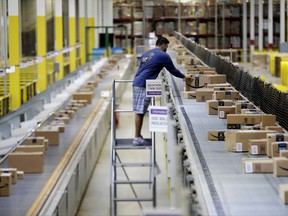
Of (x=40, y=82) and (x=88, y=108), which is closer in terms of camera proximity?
(x=88, y=108)

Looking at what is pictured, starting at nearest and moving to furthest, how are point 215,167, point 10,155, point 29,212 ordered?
point 215,167 < point 29,212 < point 10,155

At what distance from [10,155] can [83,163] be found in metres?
2.38

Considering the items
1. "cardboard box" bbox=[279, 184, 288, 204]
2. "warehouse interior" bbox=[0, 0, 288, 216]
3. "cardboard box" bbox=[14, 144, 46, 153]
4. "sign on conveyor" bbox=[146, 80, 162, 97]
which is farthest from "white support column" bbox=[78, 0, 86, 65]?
"cardboard box" bbox=[279, 184, 288, 204]

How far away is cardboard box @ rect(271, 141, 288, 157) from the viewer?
629 cm

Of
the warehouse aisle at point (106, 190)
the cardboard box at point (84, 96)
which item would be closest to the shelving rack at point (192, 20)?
the cardboard box at point (84, 96)

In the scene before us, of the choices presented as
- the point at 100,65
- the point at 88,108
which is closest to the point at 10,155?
the point at 88,108

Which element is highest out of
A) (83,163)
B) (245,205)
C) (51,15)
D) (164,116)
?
(51,15)

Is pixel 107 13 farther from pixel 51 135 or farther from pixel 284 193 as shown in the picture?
pixel 284 193

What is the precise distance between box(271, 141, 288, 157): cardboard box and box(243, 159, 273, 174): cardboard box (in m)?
0.27

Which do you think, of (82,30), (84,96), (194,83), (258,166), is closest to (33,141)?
(194,83)

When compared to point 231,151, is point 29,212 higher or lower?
lower

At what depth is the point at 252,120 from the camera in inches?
311

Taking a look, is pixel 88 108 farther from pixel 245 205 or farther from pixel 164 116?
pixel 245 205

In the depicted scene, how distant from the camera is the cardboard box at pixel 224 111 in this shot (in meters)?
8.70
